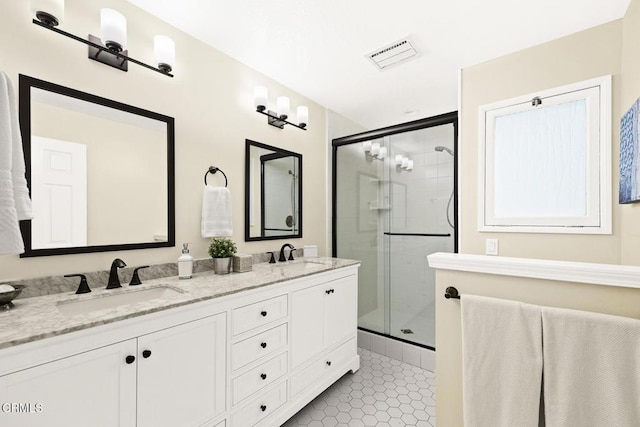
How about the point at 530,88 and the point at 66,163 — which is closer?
the point at 66,163

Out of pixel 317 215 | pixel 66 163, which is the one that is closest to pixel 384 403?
pixel 317 215

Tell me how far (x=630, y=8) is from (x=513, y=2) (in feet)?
2.11

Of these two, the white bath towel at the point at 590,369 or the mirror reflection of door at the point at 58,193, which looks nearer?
the white bath towel at the point at 590,369

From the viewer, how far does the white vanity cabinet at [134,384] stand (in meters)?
0.89

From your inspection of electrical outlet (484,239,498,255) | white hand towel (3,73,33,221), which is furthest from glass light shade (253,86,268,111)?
electrical outlet (484,239,498,255)

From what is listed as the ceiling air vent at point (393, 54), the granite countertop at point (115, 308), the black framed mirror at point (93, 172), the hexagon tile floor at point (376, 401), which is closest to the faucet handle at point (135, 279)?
the granite countertop at point (115, 308)

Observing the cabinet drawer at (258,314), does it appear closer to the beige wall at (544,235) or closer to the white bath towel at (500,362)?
the beige wall at (544,235)

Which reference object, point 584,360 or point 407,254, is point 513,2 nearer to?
point 584,360

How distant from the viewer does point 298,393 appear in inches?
72.4

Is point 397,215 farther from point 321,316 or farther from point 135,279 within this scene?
point 135,279

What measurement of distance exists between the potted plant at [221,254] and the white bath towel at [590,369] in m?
1.66

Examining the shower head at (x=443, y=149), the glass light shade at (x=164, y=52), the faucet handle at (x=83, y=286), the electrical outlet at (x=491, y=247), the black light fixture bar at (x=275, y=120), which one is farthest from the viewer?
the shower head at (x=443, y=149)

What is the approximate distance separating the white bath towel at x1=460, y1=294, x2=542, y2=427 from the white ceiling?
163cm

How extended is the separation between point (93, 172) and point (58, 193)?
180 mm
